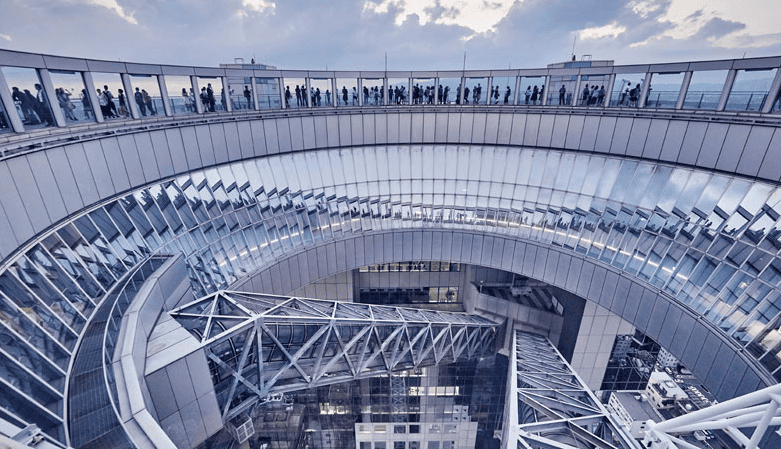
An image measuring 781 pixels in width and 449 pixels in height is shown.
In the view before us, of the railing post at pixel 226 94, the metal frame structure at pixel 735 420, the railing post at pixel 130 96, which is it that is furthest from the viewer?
the railing post at pixel 226 94

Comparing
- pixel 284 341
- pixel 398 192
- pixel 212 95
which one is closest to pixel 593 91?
pixel 398 192

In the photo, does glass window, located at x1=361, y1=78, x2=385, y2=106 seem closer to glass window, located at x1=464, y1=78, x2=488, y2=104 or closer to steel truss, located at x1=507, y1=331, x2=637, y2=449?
glass window, located at x1=464, y1=78, x2=488, y2=104

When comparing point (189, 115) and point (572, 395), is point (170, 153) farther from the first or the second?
point (572, 395)

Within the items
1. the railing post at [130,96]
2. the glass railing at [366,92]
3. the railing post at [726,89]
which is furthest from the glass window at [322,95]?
the railing post at [726,89]

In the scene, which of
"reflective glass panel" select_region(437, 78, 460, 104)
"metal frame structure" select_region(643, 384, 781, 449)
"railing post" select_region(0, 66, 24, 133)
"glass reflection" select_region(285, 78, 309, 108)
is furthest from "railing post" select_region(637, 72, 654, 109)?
"railing post" select_region(0, 66, 24, 133)

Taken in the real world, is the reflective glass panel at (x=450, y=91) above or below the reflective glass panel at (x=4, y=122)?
above

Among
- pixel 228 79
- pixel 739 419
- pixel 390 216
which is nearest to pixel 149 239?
pixel 228 79

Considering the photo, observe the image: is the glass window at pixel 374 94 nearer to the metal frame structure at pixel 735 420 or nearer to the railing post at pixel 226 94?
the railing post at pixel 226 94
